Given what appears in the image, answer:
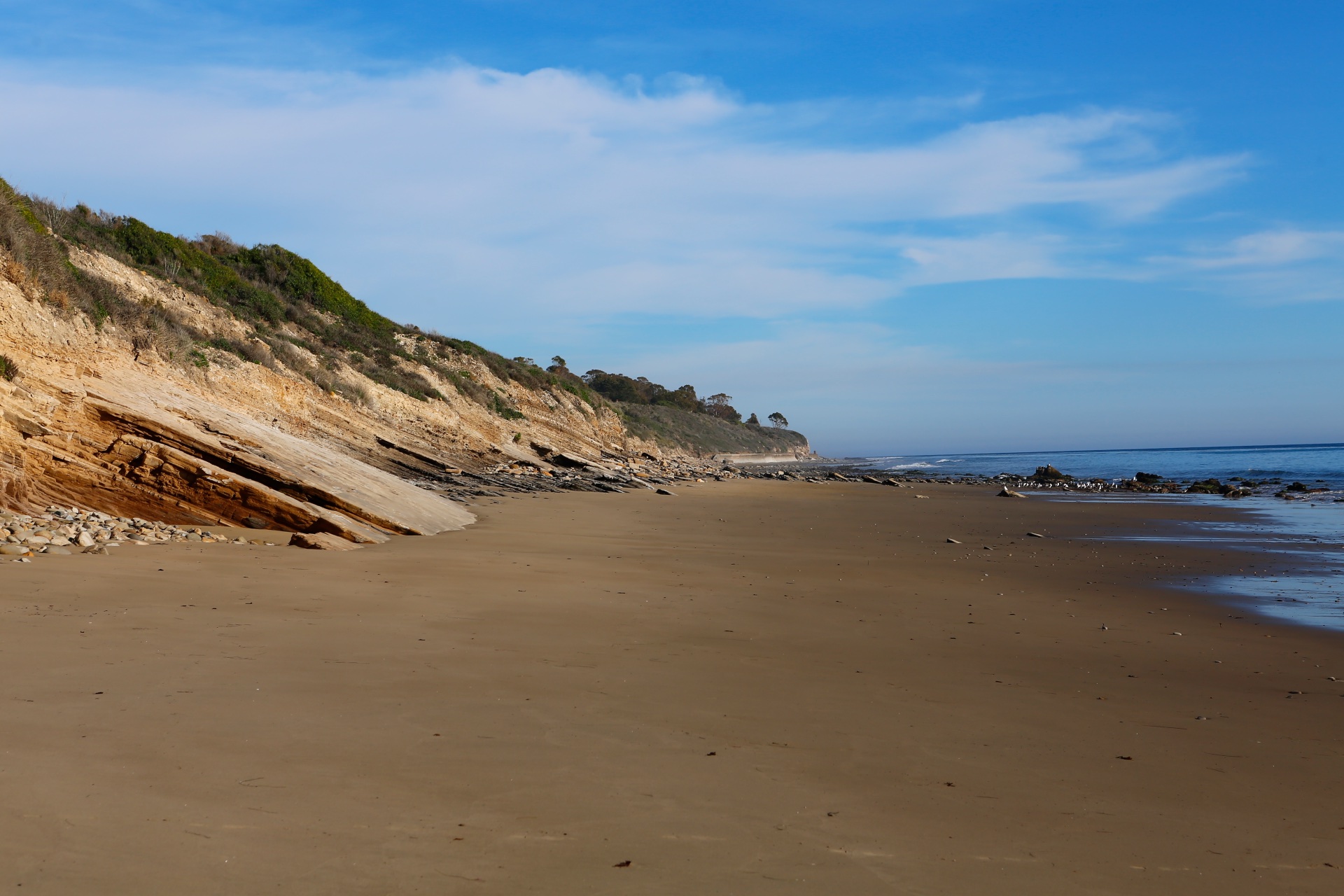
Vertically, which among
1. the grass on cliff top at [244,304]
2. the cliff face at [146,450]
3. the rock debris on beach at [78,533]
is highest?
the grass on cliff top at [244,304]

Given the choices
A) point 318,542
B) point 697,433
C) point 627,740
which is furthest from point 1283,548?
point 697,433

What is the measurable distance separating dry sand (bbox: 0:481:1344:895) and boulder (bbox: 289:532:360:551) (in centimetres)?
131

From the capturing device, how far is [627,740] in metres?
4.36

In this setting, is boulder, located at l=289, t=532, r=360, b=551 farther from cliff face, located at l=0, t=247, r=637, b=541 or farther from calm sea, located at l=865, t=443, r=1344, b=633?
calm sea, located at l=865, t=443, r=1344, b=633

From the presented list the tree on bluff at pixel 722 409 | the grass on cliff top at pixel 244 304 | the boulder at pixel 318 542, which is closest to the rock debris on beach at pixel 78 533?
the boulder at pixel 318 542

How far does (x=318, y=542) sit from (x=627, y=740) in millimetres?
7146

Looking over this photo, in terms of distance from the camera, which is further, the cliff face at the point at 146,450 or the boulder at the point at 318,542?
the cliff face at the point at 146,450

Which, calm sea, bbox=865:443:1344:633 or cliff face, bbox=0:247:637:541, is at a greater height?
cliff face, bbox=0:247:637:541

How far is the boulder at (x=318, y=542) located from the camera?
10172 millimetres

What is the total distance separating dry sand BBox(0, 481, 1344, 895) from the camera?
3.10m

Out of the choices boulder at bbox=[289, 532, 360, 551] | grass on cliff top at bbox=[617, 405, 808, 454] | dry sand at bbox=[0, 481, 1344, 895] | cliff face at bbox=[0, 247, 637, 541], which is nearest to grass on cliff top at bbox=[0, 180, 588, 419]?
cliff face at bbox=[0, 247, 637, 541]

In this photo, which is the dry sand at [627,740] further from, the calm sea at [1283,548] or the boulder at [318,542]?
the calm sea at [1283,548]

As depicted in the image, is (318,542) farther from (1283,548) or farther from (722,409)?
(722,409)

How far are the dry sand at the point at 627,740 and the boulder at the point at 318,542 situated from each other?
1314mm
